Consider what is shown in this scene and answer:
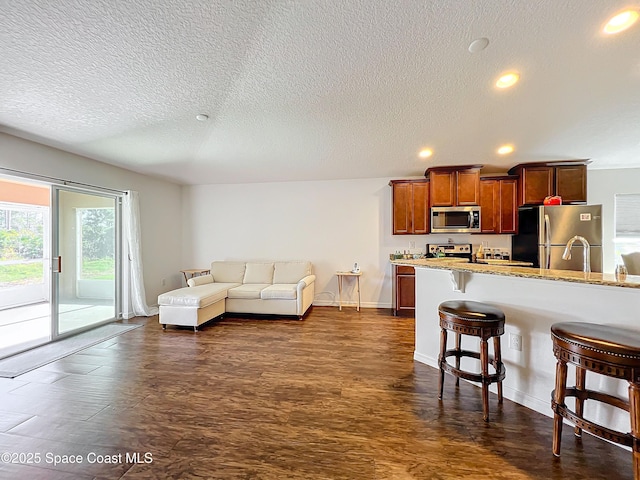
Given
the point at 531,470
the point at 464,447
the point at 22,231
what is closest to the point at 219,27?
the point at 464,447

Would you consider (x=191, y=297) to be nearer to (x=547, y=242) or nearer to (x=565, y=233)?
(x=547, y=242)

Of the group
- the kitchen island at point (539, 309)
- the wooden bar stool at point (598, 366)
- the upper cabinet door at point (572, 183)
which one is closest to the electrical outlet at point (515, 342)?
the kitchen island at point (539, 309)

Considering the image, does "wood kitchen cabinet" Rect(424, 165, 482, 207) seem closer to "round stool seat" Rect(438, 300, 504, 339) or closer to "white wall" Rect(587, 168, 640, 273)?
"white wall" Rect(587, 168, 640, 273)

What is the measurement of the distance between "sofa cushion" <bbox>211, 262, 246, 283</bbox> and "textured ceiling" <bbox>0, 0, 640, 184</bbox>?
7.74 feet

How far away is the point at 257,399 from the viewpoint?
212cm

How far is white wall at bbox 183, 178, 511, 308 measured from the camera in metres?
5.16

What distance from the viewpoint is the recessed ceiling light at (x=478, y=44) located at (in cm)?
171

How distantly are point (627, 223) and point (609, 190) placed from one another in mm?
625

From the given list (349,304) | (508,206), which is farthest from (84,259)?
(508,206)

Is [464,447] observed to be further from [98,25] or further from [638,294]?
[98,25]

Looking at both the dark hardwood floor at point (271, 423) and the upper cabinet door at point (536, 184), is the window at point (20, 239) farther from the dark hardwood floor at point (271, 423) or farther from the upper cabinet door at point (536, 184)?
the upper cabinet door at point (536, 184)

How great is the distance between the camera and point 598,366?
4.42ft

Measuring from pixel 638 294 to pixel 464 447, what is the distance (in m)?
1.40

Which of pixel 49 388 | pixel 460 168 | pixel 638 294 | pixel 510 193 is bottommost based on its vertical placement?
pixel 49 388
